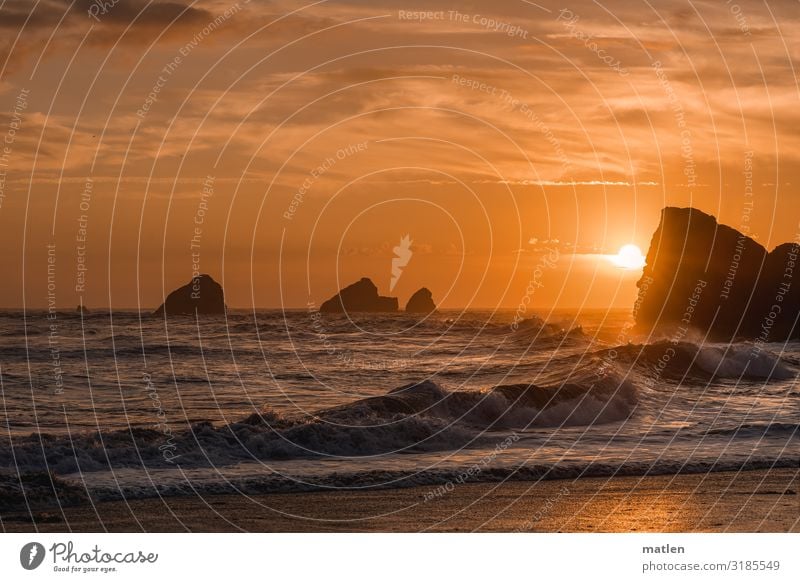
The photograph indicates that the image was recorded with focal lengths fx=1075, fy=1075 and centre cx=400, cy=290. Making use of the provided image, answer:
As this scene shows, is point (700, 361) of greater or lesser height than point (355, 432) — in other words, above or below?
above

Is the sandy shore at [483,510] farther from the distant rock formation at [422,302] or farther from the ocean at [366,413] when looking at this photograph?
the distant rock formation at [422,302]

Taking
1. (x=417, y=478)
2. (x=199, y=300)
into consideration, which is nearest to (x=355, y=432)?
(x=417, y=478)

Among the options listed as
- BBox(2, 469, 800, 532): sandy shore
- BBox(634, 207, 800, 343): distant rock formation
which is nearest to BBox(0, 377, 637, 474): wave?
BBox(2, 469, 800, 532): sandy shore

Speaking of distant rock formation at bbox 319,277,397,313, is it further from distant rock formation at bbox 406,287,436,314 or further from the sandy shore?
the sandy shore

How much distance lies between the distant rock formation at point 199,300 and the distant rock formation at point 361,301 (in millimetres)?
13004

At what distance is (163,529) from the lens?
22234mm

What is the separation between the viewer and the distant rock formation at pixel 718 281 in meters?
98.2

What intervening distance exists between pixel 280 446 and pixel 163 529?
10317 millimetres

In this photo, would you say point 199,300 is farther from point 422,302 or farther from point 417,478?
point 417,478

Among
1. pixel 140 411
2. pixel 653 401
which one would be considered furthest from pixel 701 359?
pixel 140 411

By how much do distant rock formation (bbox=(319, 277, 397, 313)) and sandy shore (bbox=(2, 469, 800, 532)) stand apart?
83.1 m

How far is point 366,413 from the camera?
37688 millimetres

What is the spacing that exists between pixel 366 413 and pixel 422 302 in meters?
106

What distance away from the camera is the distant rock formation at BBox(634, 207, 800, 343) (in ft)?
322
